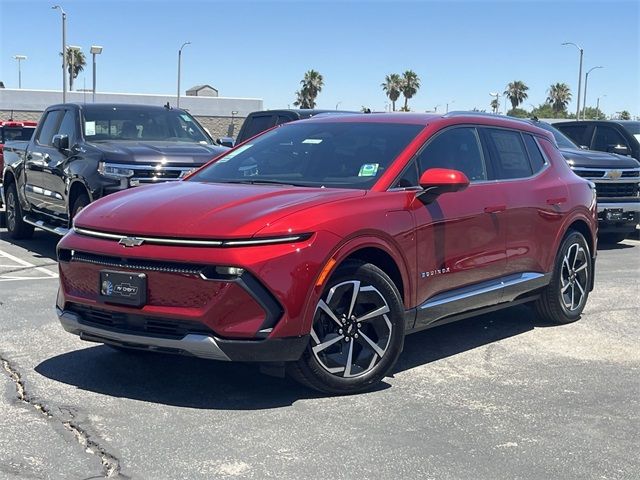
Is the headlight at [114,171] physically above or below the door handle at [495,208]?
above

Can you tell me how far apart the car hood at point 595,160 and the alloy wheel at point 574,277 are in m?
5.29

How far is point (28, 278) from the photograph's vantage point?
888cm

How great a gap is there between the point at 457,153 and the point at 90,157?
516cm

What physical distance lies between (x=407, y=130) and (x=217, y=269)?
6.56ft

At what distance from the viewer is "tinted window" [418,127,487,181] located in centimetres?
577

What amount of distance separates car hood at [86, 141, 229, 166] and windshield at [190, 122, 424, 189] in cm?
339

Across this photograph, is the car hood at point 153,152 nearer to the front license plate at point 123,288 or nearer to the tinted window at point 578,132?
the front license plate at point 123,288

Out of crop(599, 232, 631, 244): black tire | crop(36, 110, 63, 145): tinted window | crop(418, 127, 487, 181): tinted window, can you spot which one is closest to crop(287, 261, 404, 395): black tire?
crop(418, 127, 487, 181): tinted window

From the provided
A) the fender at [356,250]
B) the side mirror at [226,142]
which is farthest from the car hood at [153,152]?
the fender at [356,250]

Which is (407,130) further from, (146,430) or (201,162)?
(201,162)

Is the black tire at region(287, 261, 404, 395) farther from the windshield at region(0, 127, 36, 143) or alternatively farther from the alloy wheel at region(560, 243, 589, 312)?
the windshield at region(0, 127, 36, 143)

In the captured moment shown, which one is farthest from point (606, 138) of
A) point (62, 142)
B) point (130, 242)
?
point (130, 242)

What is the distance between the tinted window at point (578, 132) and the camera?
50.6 ft

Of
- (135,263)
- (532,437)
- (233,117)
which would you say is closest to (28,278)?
Result: (135,263)
